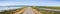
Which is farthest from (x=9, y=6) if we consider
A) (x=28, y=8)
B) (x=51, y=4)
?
(x=51, y=4)

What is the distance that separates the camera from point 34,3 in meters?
0.59

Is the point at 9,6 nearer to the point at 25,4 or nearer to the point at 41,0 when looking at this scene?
the point at 25,4

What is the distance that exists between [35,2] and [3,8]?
0.23m

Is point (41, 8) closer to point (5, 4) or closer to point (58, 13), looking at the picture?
point (58, 13)

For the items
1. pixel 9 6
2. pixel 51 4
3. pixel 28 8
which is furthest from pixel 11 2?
pixel 51 4

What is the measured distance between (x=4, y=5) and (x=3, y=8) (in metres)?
0.02

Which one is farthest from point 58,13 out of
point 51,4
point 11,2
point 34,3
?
point 11,2

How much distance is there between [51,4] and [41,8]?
8cm

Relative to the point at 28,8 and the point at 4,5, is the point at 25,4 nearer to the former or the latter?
the point at 28,8

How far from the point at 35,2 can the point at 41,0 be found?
0.05 metres

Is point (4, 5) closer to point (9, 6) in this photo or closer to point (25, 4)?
point (9, 6)

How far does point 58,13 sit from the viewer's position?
1.92ft

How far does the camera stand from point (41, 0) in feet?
1.98

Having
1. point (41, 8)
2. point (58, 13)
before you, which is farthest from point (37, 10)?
point (58, 13)
